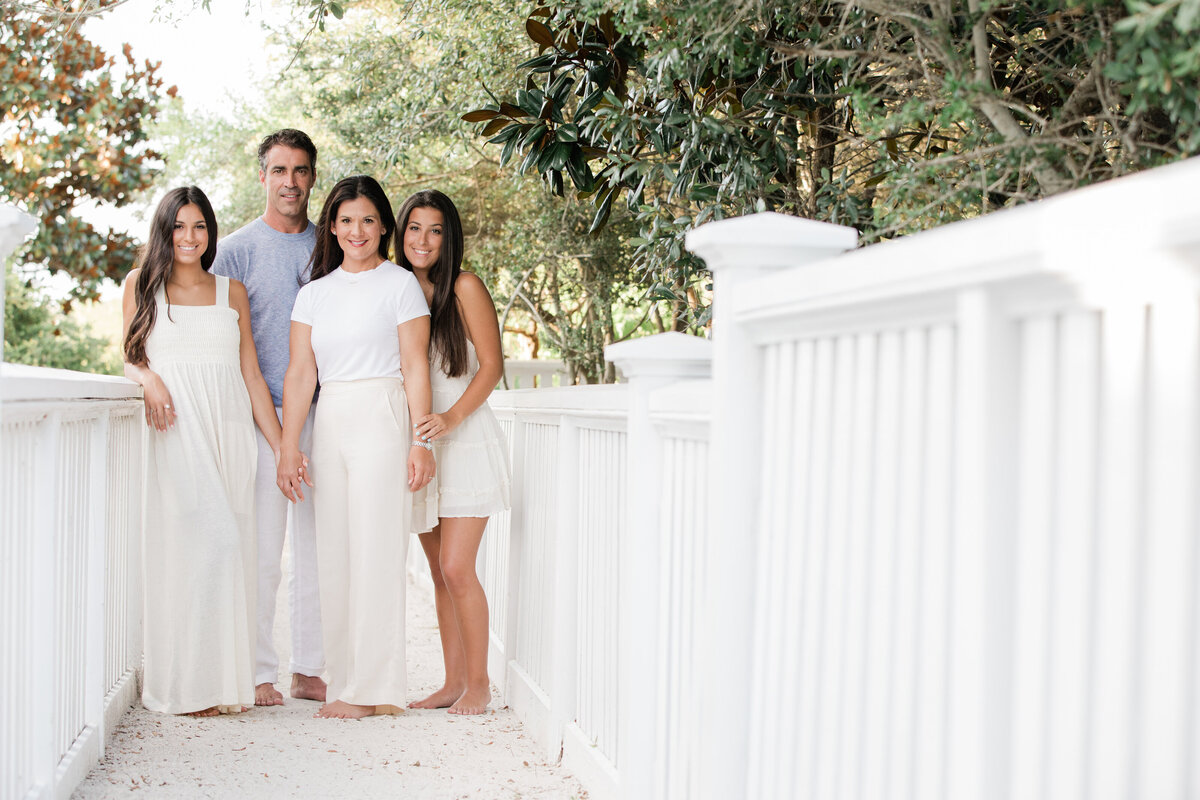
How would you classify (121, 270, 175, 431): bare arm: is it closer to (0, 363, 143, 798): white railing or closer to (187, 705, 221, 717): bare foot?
(0, 363, 143, 798): white railing

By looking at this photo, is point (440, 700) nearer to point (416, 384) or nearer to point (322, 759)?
point (322, 759)

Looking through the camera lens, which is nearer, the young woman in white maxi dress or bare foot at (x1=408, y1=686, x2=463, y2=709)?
the young woman in white maxi dress

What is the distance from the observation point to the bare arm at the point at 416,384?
3891mm

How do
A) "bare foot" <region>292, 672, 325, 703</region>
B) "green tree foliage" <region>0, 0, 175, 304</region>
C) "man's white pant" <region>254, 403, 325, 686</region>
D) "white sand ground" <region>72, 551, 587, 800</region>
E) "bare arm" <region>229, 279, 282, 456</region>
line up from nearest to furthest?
"white sand ground" <region>72, 551, 587, 800</region> < "bare arm" <region>229, 279, 282, 456</region> < "man's white pant" <region>254, 403, 325, 686</region> < "bare foot" <region>292, 672, 325, 703</region> < "green tree foliage" <region>0, 0, 175, 304</region>

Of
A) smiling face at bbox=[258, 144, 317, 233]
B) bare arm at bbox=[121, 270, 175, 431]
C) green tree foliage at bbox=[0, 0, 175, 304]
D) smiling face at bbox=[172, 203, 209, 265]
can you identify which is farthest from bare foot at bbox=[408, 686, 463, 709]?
green tree foliage at bbox=[0, 0, 175, 304]

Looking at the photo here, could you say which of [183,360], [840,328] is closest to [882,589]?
[840,328]

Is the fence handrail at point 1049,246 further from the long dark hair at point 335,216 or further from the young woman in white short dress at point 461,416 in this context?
the long dark hair at point 335,216

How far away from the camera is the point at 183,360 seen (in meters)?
3.90

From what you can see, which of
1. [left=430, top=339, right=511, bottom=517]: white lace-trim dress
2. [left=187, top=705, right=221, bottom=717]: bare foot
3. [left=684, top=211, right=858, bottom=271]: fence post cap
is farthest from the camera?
[left=430, top=339, right=511, bottom=517]: white lace-trim dress

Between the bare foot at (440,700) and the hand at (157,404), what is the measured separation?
1362 mm

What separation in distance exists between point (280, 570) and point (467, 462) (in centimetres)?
96

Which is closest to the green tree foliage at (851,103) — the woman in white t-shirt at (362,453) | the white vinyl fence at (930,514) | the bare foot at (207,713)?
the white vinyl fence at (930,514)

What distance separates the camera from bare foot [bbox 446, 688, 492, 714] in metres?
4.07

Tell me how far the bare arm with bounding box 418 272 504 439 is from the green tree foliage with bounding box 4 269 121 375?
7.64 metres
